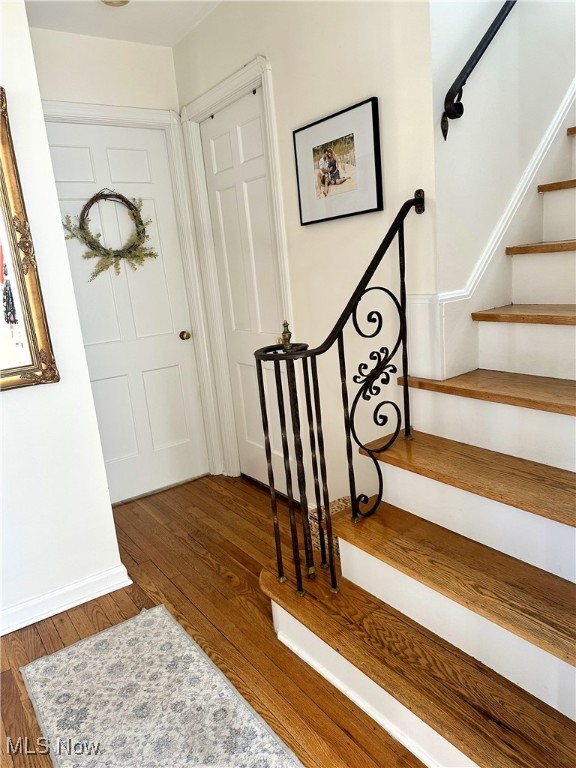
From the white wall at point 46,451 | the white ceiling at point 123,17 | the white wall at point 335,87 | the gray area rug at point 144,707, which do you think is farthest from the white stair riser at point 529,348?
the white ceiling at point 123,17

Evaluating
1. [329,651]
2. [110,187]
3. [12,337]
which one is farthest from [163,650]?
[110,187]

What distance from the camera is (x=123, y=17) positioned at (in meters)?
2.62

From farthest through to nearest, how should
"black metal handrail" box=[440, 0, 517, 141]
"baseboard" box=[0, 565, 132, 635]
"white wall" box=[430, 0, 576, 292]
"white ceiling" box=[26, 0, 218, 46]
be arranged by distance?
"white ceiling" box=[26, 0, 218, 46] → "baseboard" box=[0, 565, 132, 635] → "white wall" box=[430, 0, 576, 292] → "black metal handrail" box=[440, 0, 517, 141]

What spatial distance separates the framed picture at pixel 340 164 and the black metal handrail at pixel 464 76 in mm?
310

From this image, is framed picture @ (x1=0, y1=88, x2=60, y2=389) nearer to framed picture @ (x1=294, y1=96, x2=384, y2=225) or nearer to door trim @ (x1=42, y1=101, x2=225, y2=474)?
door trim @ (x1=42, y1=101, x2=225, y2=474)

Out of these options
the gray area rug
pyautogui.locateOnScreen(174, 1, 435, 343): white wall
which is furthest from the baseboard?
pyautogui.locateOnScreen(174, 1, 435, 343): white wall

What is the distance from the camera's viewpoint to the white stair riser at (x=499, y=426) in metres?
1.61

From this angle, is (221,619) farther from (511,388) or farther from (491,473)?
(511,388)

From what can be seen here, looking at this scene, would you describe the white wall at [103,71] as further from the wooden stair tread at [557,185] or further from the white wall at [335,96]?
the wooden stair tread at [557,185]

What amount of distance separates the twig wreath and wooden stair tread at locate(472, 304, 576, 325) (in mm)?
2047

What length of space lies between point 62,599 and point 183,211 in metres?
2.23

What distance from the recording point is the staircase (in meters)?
1.27

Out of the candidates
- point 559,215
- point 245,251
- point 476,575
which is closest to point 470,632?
point 476,575

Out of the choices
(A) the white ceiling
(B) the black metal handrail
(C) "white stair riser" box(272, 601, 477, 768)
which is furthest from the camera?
(A) the white ceiling
